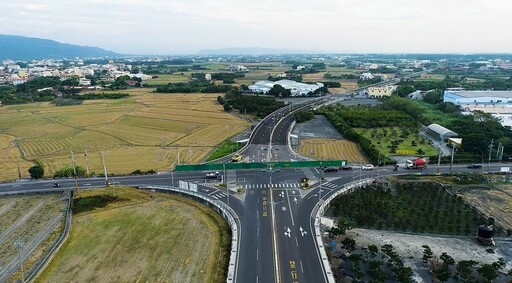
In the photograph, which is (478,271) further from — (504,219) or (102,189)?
(102,189)

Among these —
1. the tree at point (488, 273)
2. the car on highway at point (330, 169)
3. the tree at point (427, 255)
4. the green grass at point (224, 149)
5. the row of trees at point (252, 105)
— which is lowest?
the tree at point (427, 255)

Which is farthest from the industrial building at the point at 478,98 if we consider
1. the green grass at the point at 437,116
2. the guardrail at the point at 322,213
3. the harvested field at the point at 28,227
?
the harvested field at the point at 28,227

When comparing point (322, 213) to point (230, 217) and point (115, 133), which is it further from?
point (115, 133)

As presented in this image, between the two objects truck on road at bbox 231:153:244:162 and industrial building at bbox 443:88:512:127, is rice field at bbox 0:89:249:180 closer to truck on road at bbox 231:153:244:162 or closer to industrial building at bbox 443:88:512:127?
truck on road at bbox 231:153:244:162

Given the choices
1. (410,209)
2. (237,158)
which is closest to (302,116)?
(237,158)

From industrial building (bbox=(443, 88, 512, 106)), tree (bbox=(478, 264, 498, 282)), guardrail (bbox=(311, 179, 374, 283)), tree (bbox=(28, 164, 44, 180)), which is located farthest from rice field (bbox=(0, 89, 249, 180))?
industrial building (bbox=(443, 88, 512, 106))

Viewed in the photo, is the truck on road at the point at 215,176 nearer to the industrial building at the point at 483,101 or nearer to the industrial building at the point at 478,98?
the industrial building at the point at 483,101
